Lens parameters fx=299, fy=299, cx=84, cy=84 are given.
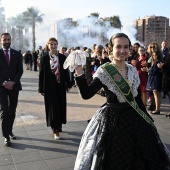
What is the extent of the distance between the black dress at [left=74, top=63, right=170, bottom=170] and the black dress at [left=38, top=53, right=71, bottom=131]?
280 centimetres

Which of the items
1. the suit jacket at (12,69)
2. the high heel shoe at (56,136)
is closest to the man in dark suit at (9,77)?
the suit jacket at (12,69)

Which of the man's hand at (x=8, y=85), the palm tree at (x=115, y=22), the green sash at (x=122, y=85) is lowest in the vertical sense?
the man's hand at (x=8, y=85)

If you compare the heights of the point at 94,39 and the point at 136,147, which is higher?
the point at 94,39

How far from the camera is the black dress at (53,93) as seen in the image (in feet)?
18.4

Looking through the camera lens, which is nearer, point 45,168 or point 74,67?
point 74,67

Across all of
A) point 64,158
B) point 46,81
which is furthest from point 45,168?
point 46,81

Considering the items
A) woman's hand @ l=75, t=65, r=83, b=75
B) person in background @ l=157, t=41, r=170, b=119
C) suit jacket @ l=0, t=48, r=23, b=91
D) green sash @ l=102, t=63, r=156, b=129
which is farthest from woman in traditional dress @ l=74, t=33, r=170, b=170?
person in background @ l=157, t=41, r=170, b=119

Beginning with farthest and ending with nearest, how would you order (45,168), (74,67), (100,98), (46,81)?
(100,98) < (46,81) < (45,168) < (74,67)

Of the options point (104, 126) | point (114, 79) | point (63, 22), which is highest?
point (63, 22)

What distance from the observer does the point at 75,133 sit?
587 centimetres

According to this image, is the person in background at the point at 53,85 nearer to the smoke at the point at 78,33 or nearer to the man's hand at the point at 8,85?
the man's hand at the point at 8,85

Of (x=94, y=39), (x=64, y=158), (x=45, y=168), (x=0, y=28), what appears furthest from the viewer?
(x=0, y=28)

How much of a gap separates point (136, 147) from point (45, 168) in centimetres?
187

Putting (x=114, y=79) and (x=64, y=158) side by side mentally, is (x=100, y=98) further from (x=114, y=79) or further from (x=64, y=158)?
(x=114, y=79)
